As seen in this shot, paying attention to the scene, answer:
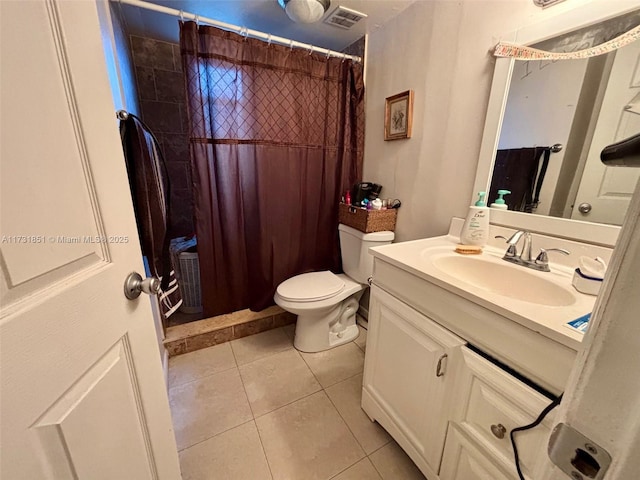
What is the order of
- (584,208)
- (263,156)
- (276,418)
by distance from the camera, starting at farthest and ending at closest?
(263,156) → (276,418) → (584,208)

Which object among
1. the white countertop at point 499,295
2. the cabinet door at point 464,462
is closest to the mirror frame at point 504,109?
the white countertop at point 499,295

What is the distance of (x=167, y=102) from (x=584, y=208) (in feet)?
8.65

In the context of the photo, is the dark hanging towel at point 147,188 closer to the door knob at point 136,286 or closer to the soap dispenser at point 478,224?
the door knob at point 136,286

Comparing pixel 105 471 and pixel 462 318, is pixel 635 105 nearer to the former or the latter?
pixel 462 318

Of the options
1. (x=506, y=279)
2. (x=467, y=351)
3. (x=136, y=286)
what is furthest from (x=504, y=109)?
(x=136, y=286)

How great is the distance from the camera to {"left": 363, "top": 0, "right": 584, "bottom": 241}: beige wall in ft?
3.76

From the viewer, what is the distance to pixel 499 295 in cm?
74

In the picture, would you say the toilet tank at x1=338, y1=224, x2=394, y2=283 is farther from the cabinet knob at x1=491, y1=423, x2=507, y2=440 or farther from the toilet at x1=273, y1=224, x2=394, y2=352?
the cabinet knob at x1=491, y1=423, x2=507, y2=440

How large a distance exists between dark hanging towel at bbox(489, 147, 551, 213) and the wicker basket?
0.59 m

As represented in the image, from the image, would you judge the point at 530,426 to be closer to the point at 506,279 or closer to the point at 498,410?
the point at 498,410

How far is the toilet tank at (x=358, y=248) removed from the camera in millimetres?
1629

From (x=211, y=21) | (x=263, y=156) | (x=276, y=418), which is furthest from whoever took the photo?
(x=263, y=156)

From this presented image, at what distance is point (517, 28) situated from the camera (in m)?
1.03

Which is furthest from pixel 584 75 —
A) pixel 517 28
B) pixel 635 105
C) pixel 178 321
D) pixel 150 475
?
pixel 178 321
